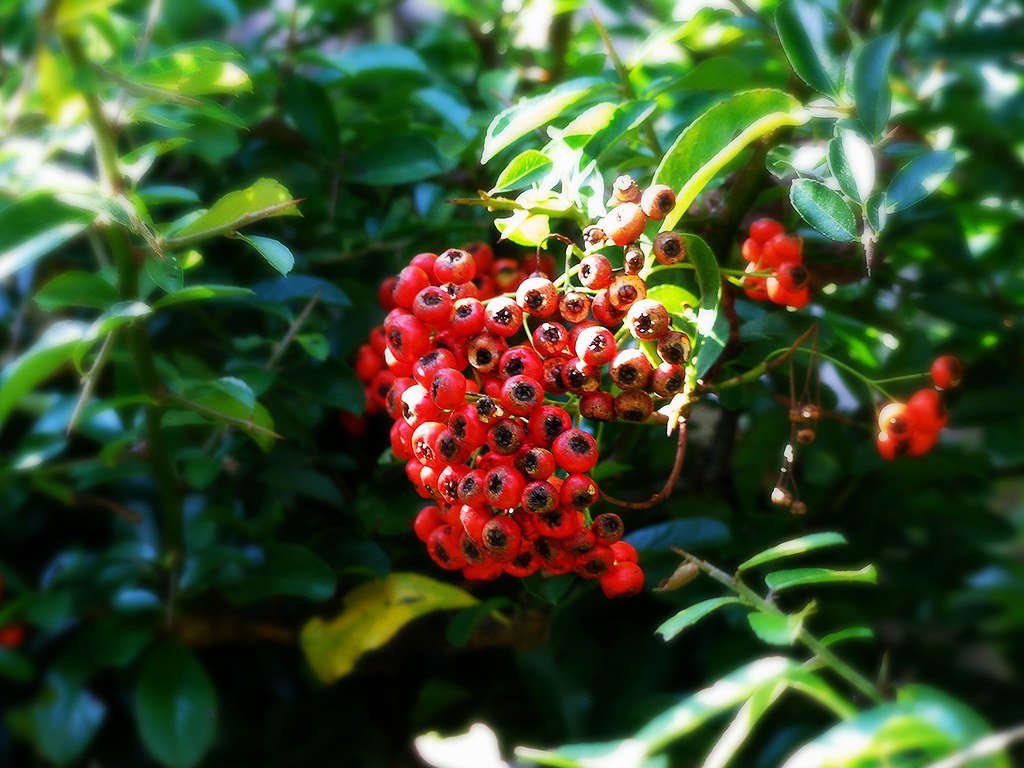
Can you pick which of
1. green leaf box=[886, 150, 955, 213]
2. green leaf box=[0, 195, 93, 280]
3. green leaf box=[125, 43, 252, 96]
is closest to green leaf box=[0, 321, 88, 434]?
green leaf box=[0, 195, 93, 280]

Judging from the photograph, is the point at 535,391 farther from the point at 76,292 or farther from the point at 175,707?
the point at 175,707

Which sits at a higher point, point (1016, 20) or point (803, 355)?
point (1016, 20)

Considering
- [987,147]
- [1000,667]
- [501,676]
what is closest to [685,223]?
[501,676]

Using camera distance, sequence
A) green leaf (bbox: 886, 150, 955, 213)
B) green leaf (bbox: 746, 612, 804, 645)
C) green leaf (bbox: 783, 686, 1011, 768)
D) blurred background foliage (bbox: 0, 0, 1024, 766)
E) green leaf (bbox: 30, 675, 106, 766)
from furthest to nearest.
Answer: green leaf (bbox: 30, 675, 106, 766)
blurred background foliage (bbox: 0, 0, 1024, 766)
green leaf (bbox: 886, 150, 955, 213)
green leaf (bbox: 746, 612, 804, 645)
green leaf (bbox: 783, 686, 1011, 768)

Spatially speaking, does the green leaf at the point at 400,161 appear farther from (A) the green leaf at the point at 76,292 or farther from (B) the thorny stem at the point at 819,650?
(B) the thorny stem at the point at 819,650

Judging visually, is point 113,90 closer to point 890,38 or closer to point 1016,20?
point 890,38

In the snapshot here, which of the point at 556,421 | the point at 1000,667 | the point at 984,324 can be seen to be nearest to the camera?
the point at 556,421

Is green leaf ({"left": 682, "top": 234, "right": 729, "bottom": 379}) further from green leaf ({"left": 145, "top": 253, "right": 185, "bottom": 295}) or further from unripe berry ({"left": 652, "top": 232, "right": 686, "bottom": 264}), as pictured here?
green leaf ({"left": 145, "top": 253, "right": 185, "bottom": 295})
